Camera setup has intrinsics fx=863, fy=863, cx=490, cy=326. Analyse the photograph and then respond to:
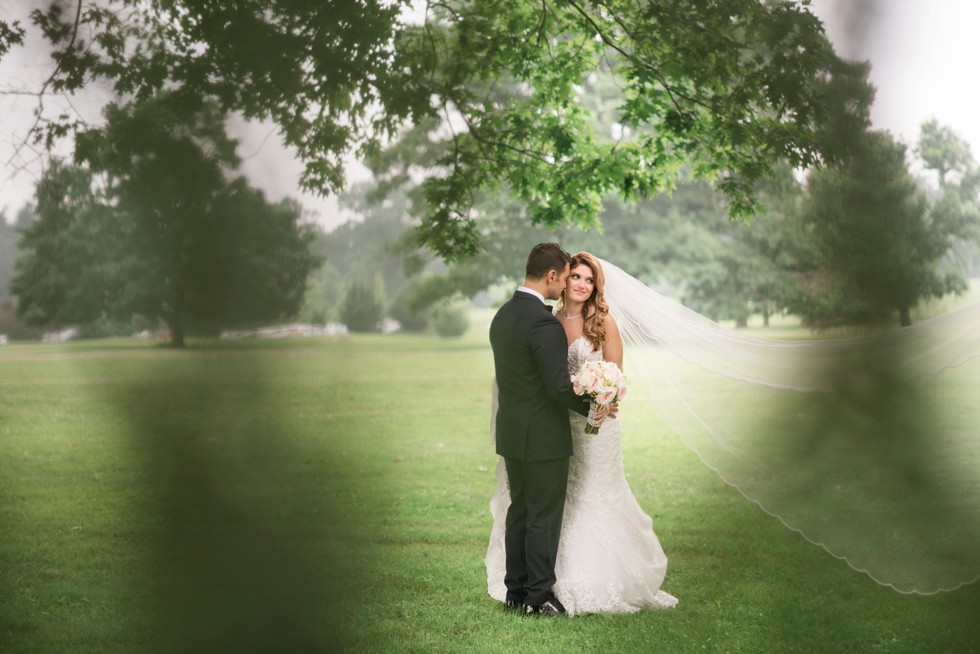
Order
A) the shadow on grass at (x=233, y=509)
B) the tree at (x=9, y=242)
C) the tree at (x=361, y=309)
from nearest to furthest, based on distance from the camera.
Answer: the shadow on grass at (x=233, y=509) → the tree at (x=9, y=242) → the tree at (x=361, y=309)

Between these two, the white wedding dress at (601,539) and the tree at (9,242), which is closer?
the tree at (9,242)

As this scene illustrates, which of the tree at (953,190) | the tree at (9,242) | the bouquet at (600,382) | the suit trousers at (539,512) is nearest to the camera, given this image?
the tree at (9,242)

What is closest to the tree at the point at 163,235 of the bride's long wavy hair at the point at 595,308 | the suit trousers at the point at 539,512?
the suit trousers at the point at 539,512

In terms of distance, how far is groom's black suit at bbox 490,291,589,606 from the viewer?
15.5 ft

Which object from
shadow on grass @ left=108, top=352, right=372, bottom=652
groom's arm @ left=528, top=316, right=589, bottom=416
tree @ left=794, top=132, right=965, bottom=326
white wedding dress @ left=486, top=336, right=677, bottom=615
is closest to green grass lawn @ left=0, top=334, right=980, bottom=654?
shadow on grass @ left=108, top=352, right=372, bottom=652

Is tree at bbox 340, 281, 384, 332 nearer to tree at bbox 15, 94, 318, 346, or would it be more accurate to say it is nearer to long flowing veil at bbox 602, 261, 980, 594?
tree at bbox 15, 94, 318, 346

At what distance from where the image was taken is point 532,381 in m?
4.81

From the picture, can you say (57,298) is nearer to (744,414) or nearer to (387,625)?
(387,625)

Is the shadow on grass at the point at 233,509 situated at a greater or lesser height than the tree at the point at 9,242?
lesser

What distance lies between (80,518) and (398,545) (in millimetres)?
2252

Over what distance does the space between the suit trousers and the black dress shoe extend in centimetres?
3

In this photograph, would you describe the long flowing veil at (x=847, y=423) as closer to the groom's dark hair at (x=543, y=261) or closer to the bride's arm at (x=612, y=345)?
the bride's arm at (x=612, y=345)

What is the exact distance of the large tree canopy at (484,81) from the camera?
193 centimetres

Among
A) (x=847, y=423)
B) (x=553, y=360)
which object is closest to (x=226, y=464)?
(x=847, y=423)
